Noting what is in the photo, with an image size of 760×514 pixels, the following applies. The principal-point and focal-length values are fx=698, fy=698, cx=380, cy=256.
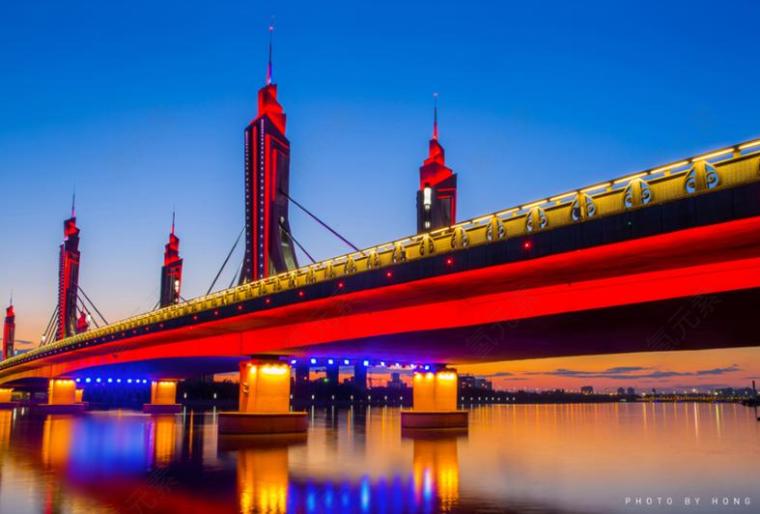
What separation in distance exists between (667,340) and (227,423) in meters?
29.3

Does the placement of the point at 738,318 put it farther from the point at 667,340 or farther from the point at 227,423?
the point at 227,423

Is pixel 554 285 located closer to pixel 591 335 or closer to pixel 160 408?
pixel 591 335

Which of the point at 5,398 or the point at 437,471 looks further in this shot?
the point at 5,398

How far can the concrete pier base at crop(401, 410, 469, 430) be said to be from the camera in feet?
190

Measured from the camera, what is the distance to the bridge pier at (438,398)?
58.9 meters

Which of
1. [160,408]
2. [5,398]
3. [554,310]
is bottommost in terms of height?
[160,408]

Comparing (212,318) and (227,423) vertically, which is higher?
(212,318)

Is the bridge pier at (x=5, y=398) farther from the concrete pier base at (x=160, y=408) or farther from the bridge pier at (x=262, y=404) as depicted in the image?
the bridge pier at (x=262, y=404)

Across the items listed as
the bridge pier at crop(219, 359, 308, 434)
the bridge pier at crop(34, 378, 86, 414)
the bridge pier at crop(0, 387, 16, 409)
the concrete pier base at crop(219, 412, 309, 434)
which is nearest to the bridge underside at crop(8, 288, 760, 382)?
the bridge pier at crop(219, 359, 308, 434)

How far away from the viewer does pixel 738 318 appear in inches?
1061

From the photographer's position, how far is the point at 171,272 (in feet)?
412

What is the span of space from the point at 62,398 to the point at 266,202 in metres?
70.9

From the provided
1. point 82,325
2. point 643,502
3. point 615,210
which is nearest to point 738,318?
point 615,210

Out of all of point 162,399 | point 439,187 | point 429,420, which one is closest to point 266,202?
point 439,187
